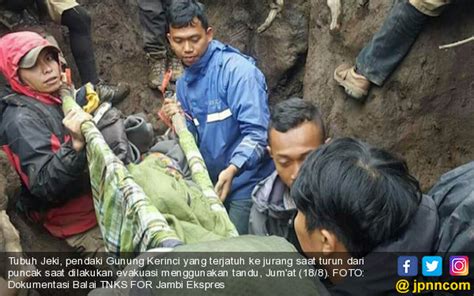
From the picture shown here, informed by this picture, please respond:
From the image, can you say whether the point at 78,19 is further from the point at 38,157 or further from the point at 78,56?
the point at 38,157

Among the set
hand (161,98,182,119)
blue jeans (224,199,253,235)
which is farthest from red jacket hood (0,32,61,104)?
blue jeans (224,199,253,235)

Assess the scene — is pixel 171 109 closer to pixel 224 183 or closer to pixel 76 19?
pixel 224 183

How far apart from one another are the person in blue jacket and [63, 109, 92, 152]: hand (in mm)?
613

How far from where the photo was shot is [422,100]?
13.0 feet

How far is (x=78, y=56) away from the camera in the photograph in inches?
209

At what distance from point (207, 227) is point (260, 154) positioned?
1.02m

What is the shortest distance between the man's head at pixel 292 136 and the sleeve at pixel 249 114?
0.37 metres

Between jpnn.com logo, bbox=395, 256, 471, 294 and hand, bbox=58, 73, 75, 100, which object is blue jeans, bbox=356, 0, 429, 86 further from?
jpnn.com logo, bbox=395, 256, 471, 294

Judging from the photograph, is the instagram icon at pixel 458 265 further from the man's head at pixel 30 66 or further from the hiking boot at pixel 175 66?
the hiking boot at pixel 175 66

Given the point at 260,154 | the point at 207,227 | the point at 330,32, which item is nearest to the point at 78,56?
the point at 330,32

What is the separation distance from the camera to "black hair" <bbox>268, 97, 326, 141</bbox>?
279 centimetres

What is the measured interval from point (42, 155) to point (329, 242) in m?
1.83

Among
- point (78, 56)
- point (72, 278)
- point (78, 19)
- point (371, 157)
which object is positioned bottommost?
point (72, 278)

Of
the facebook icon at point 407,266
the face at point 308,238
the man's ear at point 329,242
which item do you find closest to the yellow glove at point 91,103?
the face at point 308,238
